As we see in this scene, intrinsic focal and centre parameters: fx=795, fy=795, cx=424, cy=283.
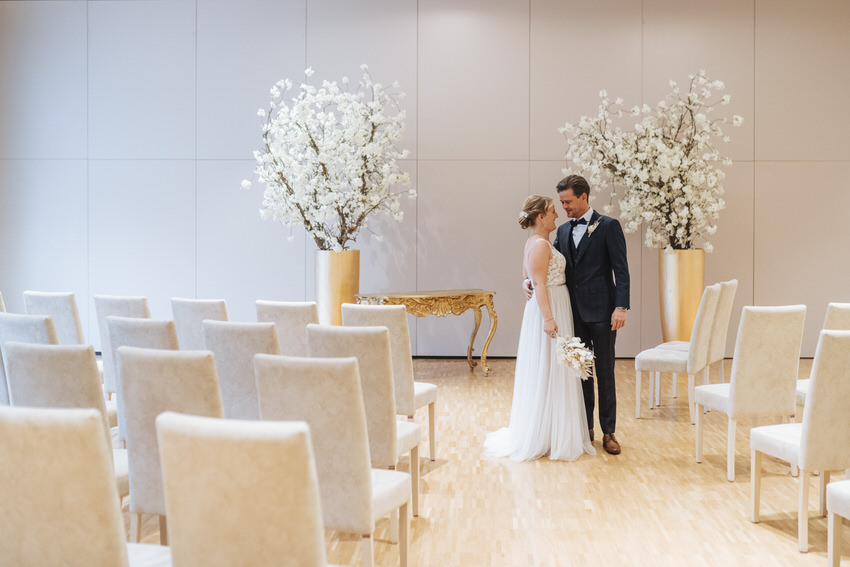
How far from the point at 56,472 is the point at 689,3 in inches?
332

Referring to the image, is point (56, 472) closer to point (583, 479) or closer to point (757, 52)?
point (583, 479)

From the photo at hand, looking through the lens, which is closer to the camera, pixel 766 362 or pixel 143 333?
pixel 143 333

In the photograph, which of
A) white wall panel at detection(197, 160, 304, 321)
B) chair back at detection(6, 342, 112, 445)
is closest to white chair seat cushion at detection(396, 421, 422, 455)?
chair back at detection(6, 342, 112, 445)

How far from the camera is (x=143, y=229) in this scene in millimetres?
8984

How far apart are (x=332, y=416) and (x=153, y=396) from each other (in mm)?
631

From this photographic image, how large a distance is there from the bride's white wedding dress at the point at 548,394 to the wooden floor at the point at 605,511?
0.13 meters

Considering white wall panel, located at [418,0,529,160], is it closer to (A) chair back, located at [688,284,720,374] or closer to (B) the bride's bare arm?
(A) chair back, located at [688,284,720,374]

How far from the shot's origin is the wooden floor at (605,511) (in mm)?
3281

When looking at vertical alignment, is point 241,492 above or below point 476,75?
below

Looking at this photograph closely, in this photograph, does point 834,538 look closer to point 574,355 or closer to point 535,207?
point 574,355

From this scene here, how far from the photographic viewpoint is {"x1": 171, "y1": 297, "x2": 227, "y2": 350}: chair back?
4676 millimetres

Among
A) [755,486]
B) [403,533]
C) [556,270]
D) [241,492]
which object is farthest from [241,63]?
[241,492]

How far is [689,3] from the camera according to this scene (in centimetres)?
860

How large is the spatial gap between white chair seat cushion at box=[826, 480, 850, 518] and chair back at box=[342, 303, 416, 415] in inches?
77.5
